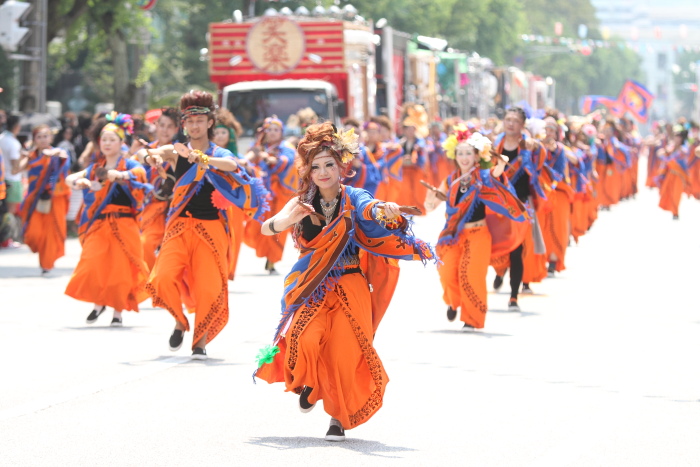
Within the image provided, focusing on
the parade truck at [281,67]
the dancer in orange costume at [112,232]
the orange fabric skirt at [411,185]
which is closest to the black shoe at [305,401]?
the dancer in orange costume at [112,232]

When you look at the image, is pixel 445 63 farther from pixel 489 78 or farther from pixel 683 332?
pixel 683 332

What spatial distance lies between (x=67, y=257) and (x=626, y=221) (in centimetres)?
1219

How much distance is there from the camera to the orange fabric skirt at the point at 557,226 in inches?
634

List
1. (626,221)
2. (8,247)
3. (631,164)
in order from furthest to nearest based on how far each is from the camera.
→ (631,164) → (626,221) → (8,247)

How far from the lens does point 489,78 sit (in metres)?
52.1

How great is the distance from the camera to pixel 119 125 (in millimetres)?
12148

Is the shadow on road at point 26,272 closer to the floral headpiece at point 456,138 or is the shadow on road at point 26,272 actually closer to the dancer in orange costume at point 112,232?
the dancer in orange costume at point 112,232

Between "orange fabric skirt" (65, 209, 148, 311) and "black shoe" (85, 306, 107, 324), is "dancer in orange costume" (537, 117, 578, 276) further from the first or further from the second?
"black shoe" (85, 306, 107, 324)

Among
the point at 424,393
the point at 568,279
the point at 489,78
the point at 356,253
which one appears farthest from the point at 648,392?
the point at 489,78

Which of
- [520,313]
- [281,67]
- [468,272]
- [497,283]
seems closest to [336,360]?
[468,272]

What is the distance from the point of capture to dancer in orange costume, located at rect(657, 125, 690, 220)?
28.3 meters

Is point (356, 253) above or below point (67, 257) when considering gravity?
above

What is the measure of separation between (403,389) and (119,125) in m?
4.14

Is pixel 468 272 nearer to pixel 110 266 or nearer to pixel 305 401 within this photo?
pixel 110 266
